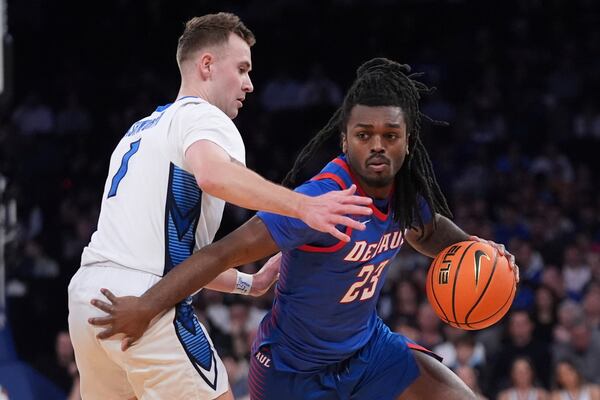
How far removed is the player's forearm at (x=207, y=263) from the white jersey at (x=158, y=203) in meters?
0.08

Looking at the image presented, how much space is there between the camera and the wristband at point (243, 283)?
14.1 feet

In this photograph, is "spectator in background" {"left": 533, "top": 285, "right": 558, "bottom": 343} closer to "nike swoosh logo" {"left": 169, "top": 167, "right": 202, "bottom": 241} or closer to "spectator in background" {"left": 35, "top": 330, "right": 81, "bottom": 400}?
"spectator in background" {"left": 35, "top": 330, "right": 81, "bottom": 400}

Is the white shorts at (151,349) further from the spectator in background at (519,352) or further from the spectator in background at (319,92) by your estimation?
the spectator in background at (319,92)

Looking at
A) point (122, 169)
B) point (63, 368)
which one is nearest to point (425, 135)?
point (63, 368)

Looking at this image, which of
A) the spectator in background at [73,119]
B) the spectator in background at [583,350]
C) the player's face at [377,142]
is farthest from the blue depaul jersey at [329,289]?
the spectator in background at [73,119]

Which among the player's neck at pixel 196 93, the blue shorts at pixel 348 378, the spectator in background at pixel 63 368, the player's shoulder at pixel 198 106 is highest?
the player's shoulder at pixel 198 106

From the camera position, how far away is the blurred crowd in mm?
8648

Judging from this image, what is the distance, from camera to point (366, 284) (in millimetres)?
3990

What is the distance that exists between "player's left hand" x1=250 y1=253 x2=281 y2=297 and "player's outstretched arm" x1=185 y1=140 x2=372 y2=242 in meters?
1.20

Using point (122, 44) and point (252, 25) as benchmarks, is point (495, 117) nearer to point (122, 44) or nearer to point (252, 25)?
point (252, 25)

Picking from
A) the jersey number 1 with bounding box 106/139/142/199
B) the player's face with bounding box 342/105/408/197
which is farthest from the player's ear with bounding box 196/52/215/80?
the player's face with bounding box 342/105/408/197

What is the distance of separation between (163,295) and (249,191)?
523 mm

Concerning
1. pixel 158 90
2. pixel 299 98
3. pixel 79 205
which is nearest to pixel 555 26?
pixel 299 98

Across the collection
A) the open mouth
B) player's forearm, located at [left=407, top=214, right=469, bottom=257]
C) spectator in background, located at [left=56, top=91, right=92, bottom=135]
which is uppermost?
the open mouth
